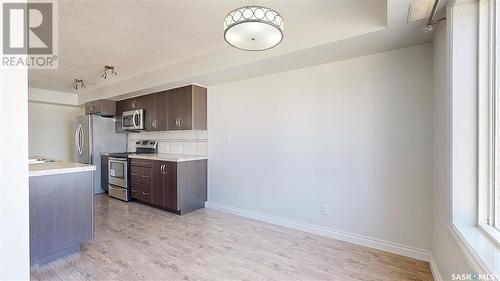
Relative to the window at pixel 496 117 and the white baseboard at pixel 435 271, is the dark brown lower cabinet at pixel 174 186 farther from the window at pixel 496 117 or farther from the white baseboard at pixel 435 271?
the window at pixel 496 117

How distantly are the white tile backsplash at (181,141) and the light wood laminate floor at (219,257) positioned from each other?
1.35 meters

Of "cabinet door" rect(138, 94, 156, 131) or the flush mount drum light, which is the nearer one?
the flush mount drum light

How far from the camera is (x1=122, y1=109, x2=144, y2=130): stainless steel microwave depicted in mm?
4508

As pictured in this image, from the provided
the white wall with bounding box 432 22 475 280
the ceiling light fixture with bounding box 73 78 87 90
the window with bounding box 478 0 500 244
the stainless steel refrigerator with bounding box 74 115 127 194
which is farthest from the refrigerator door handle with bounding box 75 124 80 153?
the window with bounding box 478 0 500 244

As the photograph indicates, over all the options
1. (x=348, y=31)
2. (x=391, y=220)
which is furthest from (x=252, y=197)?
(x=348, y=31)

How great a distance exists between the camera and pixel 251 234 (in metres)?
2.87

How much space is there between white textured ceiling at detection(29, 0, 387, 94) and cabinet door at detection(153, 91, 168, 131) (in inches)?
33.4

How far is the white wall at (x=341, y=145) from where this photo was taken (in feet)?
7.59

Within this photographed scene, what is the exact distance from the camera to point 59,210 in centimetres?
220

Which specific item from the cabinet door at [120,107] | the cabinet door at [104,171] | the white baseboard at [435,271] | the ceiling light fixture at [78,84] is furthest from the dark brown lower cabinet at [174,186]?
the white baseboard at [435,271]

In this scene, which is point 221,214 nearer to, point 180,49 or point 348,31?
Result: point 180,49

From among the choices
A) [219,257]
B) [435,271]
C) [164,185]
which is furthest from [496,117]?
[164,185]

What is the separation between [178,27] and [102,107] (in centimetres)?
334

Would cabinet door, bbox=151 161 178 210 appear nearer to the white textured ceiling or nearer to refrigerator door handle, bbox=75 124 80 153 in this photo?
the white textured ceiling
